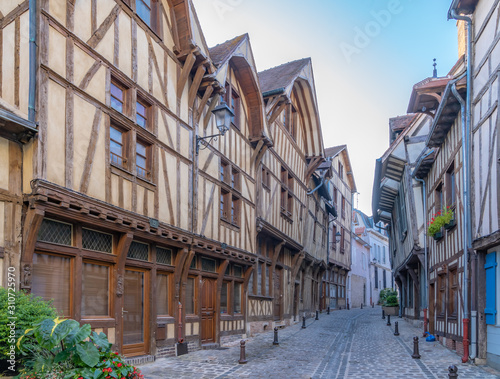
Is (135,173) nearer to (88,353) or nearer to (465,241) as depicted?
(88,353)

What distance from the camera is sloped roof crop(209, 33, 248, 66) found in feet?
40.2

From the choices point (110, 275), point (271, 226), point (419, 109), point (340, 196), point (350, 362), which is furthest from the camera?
point (340, 196)

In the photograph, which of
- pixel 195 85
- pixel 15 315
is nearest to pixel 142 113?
pixel 195 85

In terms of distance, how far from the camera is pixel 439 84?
12031 millimetres

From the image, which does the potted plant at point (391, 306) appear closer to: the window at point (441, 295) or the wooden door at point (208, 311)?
the window at point (441, 295)

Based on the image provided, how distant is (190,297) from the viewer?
455 inches

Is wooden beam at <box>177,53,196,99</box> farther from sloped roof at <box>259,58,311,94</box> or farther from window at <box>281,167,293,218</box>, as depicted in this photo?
window at <box>281,167,293,218</box>

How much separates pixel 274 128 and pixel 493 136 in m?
8.99

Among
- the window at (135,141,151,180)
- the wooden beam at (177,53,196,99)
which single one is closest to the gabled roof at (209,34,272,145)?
the wooden beam at (177,53,196,99)

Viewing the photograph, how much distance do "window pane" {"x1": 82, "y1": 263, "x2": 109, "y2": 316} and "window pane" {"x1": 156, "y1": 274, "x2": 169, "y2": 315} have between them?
6.07ft

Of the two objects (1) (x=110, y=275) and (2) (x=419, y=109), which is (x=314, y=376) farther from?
(2) (x=419, y=109)

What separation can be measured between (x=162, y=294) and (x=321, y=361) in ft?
11.8

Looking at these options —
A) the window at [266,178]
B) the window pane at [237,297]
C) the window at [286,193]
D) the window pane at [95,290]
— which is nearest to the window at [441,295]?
the window pane at [237,297]

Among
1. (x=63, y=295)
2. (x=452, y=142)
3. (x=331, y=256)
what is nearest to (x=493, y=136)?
(x=452, y=142)
